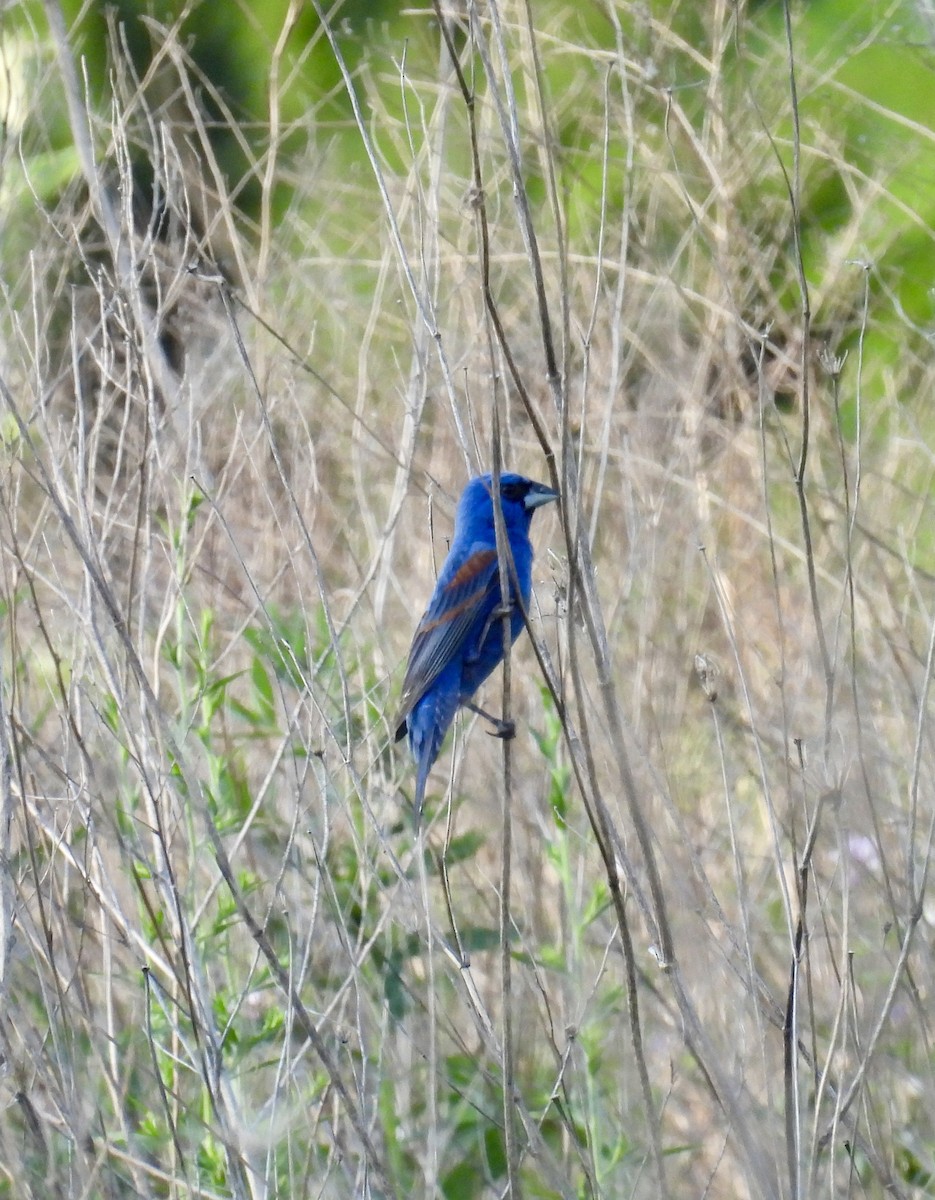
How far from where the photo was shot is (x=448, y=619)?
400 cm

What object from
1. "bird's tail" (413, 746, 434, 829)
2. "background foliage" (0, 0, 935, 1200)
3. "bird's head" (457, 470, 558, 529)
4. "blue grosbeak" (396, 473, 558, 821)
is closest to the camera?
"background foliage" (0, 0, 935, 1200)

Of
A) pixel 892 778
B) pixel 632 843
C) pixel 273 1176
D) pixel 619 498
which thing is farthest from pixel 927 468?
pixel 273 1176

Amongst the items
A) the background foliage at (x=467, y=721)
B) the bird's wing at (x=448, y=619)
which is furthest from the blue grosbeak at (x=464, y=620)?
the background foliage at (x=467, y=721)

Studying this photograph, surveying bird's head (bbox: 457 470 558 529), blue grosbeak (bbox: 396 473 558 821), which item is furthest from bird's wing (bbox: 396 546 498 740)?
bird's head (bbox: 457 470 558 529)

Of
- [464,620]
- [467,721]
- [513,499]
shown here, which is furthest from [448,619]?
[513,499]

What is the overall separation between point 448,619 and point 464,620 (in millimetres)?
44

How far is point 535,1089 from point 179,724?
5.45 feet

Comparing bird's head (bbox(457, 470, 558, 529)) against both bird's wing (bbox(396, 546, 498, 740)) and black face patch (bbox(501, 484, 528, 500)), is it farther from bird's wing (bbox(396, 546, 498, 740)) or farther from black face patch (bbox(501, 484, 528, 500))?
bird's wing (bbox(396, 546, 498, 740))

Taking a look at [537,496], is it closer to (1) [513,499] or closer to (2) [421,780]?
(1) [513,499]

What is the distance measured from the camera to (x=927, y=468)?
19.4 feet

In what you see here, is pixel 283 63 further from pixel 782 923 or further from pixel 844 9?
pixel 782 923

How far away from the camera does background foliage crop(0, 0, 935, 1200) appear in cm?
244

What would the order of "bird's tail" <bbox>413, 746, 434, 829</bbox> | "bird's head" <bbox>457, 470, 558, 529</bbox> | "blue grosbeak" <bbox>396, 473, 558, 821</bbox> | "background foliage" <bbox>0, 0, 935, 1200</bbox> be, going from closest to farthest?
1. "background foliage" <bbox>0, 0, 935, 1200</bbox>
2. "bird's tail" <bbox>413, 746, 434, 829</bbox>
3. "blue grosbeak" <bbox>396, 473, 558, 821</bbox>
4. "bird's head" <bbox>457, 470, 558, 529</bbox>

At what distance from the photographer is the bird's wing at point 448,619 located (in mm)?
3924
